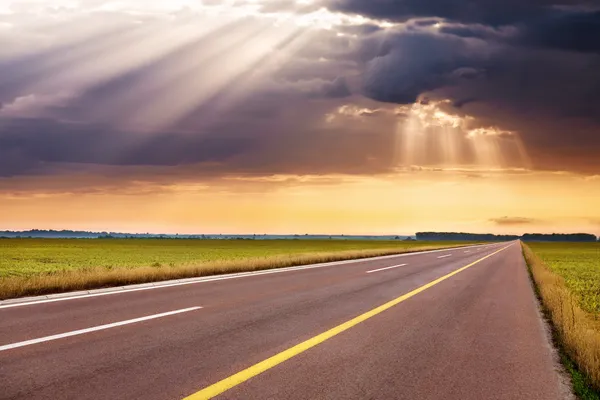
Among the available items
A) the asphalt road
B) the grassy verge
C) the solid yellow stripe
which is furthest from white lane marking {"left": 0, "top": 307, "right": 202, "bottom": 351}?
the grassy verge

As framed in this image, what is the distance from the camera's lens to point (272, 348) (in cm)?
692

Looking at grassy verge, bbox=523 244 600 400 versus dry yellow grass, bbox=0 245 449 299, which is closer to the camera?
grassy verge, bbox=523 244 600 400

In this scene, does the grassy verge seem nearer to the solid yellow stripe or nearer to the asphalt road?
the asphalt road

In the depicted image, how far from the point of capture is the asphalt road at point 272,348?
525 cm

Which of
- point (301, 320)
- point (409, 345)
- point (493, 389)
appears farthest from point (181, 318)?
point (493, 389)

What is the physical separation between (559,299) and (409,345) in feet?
22.3

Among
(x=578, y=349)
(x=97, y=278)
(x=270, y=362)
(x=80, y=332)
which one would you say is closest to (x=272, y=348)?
(x=270, y=362)

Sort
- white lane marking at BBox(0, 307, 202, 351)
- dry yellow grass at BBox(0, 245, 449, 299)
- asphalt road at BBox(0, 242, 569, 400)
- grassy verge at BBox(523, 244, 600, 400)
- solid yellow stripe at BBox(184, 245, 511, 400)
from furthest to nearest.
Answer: dry yellow grass at BBox(0, 245, 449, 299), white lane marking at BBox(0, 307, 202, 351), grassy verge at BBox(523, 244, 600, 400), asphalt road at BBox(0, 242, 569, 400), solid yellow stripe at BBox(184, 245, 511, 400)

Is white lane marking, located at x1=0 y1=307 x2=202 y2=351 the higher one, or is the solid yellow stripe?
white lane marking, located at x1=0 y1=307 x2=202 y2=351

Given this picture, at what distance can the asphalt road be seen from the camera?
5254 millimetres

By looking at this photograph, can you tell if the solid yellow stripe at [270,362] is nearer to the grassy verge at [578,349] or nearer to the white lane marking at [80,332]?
the white lane marking at [80,332]

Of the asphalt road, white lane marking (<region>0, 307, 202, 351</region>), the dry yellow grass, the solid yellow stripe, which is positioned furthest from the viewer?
the dry yellow grass

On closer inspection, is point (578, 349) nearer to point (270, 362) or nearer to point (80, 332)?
point (270, 362)

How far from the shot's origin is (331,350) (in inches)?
273
